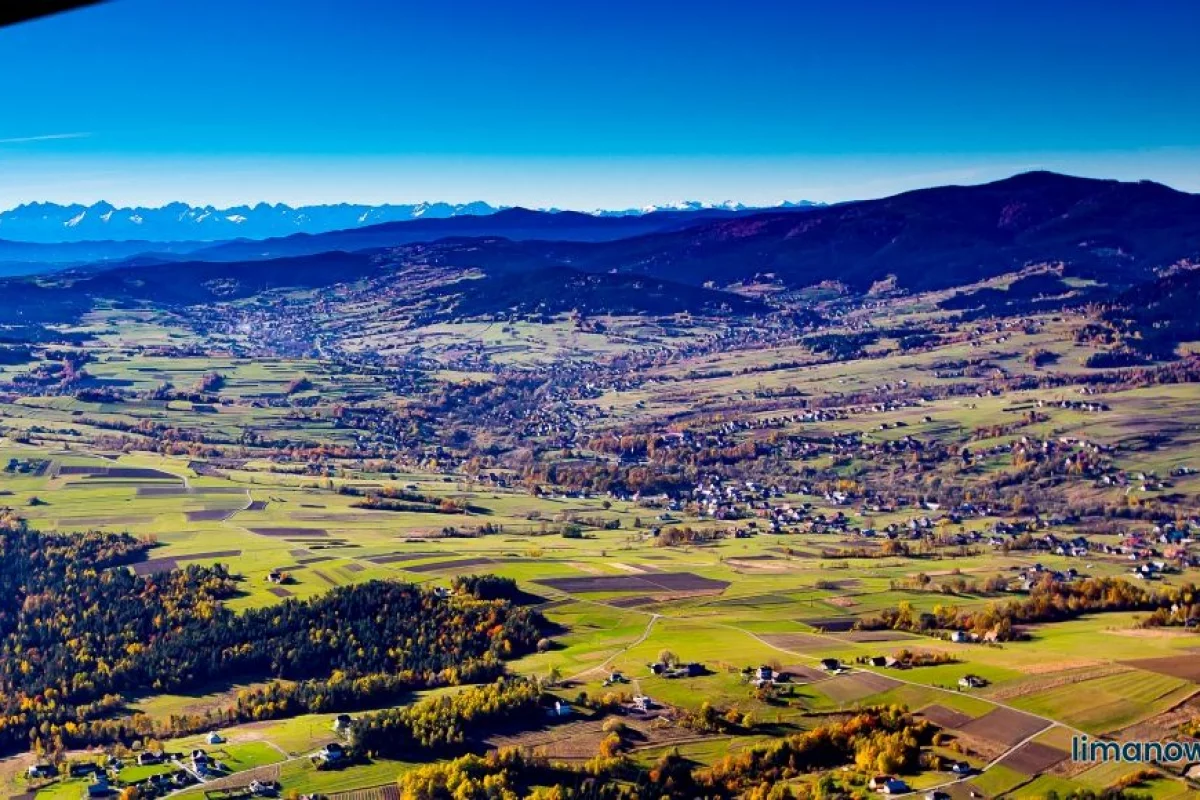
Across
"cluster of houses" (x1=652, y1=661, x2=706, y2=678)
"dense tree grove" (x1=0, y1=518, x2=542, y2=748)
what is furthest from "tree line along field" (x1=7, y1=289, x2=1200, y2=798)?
"dense tree grove" (x1=0, y1=518, x2=542, y2=748)

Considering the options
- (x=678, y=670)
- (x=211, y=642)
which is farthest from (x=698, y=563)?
(x=211, y=642)

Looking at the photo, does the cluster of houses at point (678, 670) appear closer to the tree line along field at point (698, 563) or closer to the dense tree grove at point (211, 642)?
the tree line along field at point (698, 563)

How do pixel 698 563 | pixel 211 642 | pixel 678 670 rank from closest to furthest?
1. pixel 678 670
2. pixel 211 642
3. pixel 698 563

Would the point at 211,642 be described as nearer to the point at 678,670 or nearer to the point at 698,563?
the point at 678,670

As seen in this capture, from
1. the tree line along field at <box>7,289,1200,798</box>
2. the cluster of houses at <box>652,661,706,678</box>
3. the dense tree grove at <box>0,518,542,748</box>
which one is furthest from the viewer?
the dense tree grove at <box>0,518,542,748</box>

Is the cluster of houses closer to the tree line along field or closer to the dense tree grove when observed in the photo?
the tree line along field
